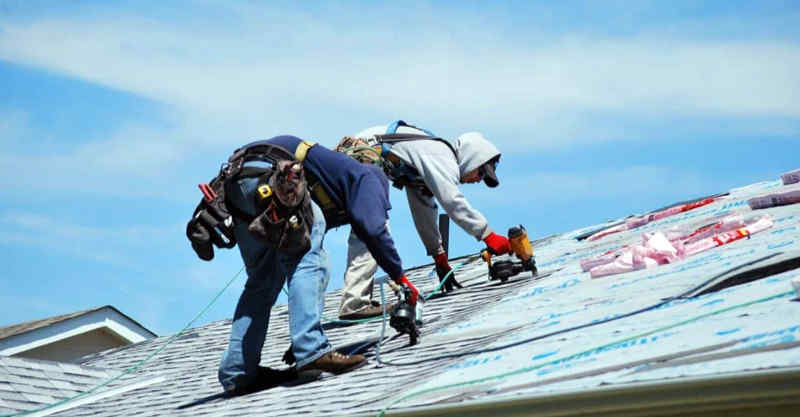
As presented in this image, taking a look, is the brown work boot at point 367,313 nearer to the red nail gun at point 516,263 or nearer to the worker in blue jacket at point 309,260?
the red nail gun at point 516,263

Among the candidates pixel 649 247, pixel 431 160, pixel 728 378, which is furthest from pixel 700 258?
pixel 728 378

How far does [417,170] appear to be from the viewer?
7.89m

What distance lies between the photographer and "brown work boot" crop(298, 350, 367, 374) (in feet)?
19.7

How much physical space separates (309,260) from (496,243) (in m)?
2.10

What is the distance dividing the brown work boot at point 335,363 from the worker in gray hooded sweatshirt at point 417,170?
1.67m

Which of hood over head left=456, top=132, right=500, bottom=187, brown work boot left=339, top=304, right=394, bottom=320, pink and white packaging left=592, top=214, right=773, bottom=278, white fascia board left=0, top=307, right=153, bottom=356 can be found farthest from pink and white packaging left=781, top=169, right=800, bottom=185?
white fascia board left=0, top=307, right=153, bottom=356

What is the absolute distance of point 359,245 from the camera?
25.9 feet

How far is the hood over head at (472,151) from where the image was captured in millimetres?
8094

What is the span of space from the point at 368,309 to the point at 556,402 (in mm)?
3825

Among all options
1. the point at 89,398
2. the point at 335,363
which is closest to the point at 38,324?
the point at 89,398

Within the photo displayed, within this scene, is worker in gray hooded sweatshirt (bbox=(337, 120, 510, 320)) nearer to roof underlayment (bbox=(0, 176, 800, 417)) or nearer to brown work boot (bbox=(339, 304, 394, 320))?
brown work boot (bbox=(339, 304, 394, 320))

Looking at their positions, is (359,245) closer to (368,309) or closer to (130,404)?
(368,309)

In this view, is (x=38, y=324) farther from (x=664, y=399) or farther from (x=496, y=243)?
(x=664, y=399)

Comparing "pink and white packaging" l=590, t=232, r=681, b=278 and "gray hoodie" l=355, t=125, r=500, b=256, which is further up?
"gray hoodie" l=355, t=125, r=500, b=256
